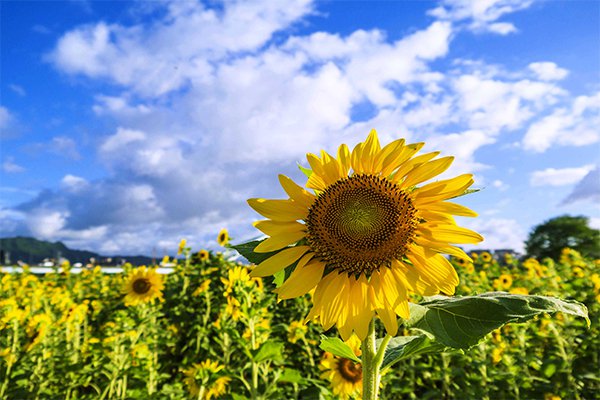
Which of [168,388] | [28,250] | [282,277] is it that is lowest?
[168,388]

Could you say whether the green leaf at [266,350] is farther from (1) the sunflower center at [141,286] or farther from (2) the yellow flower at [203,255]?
(2) the yellow flower at [203,255]

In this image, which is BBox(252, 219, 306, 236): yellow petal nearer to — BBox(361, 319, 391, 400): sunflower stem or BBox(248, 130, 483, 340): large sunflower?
BBox(248, 130, 483, 340): large sunflower

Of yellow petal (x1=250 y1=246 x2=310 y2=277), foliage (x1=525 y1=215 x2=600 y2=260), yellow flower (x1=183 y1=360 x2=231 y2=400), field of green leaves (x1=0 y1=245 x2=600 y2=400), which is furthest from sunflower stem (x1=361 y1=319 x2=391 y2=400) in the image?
foliage (x1=525 y1=215 x2=600 y2=260)

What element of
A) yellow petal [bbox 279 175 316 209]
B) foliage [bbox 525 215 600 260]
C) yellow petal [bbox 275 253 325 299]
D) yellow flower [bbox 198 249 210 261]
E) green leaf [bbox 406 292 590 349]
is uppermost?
foliage [bbox 525 215 600 260]

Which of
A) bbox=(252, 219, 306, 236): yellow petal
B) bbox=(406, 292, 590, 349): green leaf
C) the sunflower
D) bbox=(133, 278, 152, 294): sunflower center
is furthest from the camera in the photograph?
bbox=(133, 278, 152, 294): sunflower center

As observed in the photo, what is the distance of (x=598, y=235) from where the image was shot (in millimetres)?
42125

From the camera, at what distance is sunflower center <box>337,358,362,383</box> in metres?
3.71

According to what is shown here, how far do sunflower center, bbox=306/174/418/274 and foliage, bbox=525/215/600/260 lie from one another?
42.8 meters

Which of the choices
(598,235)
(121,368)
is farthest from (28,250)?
(121,368)

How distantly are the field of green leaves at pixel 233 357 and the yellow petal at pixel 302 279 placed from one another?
70.4 inches

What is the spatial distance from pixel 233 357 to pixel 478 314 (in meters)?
4.45

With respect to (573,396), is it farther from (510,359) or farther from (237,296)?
(237,296)

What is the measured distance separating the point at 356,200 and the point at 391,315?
382 millimetres

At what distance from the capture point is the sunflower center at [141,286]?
6152mm
